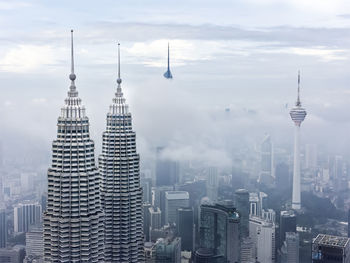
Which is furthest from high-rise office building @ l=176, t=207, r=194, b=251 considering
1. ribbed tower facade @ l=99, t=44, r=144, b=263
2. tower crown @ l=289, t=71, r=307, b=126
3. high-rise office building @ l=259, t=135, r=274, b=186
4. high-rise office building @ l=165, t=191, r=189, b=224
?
tower crown @ l=289, t=71, r=307, b=126

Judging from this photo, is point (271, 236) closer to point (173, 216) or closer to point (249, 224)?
point (249, 224)

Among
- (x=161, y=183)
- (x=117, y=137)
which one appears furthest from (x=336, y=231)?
(x=117, y=137)

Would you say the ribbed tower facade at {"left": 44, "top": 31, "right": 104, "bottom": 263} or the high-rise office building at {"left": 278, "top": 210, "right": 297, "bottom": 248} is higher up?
the ribbed tower facade at {"left": 44, "top": 31, "right": 104, "bottom": 263}

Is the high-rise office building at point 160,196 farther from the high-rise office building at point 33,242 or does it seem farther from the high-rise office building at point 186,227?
the high-rise office building at point 33,242

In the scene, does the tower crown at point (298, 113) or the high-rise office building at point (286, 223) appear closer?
the tower crown at point (298, 113)

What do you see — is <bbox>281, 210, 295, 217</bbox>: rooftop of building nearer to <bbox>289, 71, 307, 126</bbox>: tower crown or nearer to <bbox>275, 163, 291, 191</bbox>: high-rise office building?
<bbox>275, 163, 291, 191</bbox>: high-rise office building

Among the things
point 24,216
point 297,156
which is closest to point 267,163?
point 297,156

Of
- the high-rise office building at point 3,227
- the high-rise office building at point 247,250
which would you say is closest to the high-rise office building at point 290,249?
the high-rise office building at point 247,250
